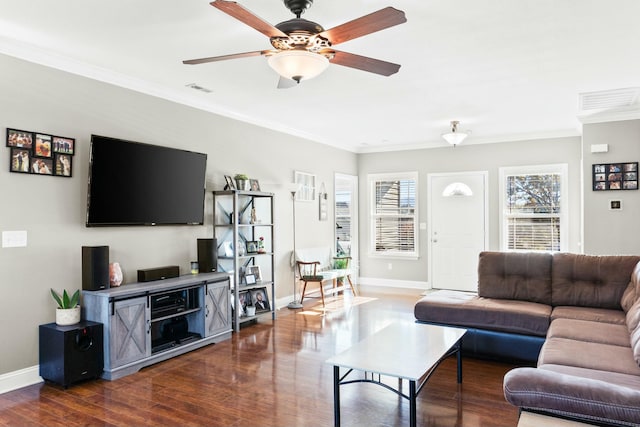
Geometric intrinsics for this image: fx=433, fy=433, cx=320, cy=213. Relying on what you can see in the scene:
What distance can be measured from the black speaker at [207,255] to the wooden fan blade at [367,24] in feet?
9.56

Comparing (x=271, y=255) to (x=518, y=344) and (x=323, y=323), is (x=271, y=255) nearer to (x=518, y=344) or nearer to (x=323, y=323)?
(x=323, y=323)

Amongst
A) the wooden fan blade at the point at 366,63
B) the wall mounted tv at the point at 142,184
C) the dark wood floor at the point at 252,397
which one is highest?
the wooden fan blade at the point at 366,63

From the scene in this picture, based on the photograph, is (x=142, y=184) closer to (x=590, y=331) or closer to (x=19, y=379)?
(x=19, y=379)

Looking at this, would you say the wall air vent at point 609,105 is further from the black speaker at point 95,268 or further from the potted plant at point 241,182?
the black speaker at point 95,268

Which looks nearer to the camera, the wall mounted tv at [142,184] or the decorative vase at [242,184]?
the wall mounted tv at [142,184]

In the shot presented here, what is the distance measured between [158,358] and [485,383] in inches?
110

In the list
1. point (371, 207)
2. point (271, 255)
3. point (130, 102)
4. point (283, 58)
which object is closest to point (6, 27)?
point (130, 102)

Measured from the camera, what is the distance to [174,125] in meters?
4.65

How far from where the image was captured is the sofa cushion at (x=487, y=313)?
144 inches

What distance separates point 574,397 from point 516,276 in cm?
251

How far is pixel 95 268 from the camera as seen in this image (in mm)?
3617

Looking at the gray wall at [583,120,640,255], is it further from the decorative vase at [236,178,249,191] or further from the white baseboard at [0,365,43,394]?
the white baseboard at [0,365,43,394]

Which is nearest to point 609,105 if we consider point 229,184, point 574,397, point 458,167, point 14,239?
point 458,167

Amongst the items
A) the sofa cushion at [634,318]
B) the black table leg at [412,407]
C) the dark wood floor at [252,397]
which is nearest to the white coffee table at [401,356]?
the black table leg at [412,407]
